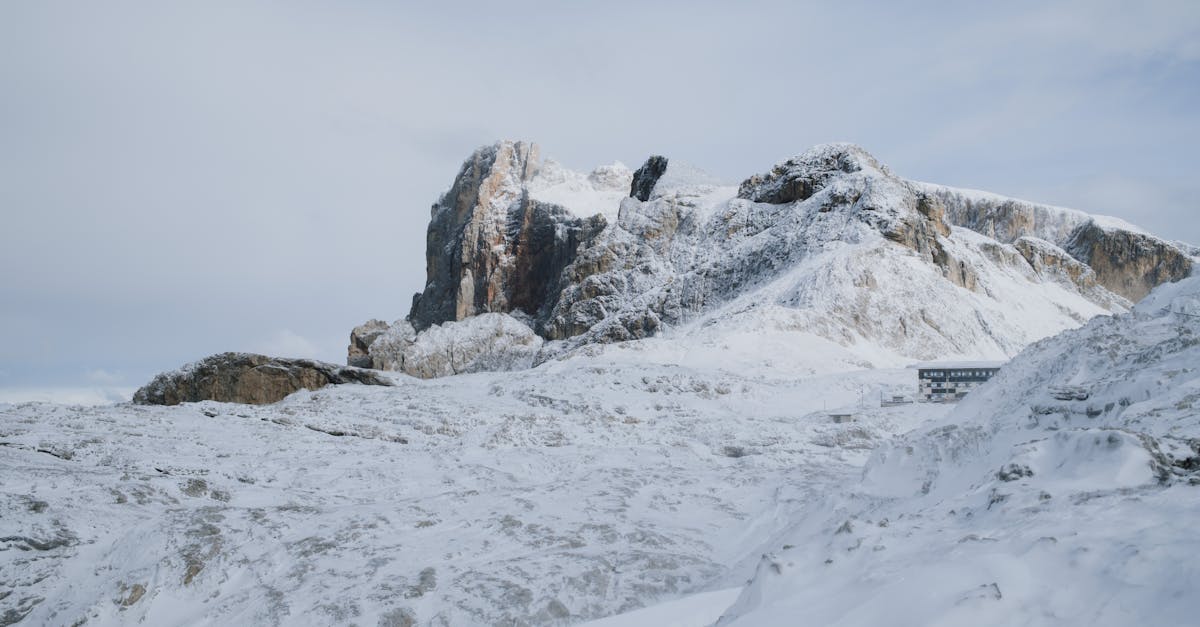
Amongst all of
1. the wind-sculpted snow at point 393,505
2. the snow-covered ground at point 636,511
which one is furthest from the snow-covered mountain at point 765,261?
the snow-covered ground at point 636,511

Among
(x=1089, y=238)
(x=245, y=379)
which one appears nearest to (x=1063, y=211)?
(x=1089, y=238)

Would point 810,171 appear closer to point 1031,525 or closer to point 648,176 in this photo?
point 648,176

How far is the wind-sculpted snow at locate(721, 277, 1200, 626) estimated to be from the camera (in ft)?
13.4

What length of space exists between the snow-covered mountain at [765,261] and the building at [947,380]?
10774mm

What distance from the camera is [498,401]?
24.6 m

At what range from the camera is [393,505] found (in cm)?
1205

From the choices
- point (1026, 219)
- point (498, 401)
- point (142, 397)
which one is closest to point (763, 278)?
point (498, 401)

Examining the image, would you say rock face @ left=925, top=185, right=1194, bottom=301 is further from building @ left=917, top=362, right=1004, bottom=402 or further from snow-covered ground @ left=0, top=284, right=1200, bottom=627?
snow-covered ground @ left=0, top=284, right=1200, bottom=627

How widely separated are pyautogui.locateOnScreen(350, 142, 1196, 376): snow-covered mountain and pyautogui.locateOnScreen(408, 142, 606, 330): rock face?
0.72ft

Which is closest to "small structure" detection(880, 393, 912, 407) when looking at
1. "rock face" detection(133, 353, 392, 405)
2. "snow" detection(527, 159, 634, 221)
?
"rock face" detection(133, 353, 392, 405)

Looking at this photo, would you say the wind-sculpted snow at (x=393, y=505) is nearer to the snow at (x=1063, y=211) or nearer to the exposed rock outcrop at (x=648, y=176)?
the exposed rock outcrop at (x=648, y=176)

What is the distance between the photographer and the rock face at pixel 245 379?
32281 millimetres

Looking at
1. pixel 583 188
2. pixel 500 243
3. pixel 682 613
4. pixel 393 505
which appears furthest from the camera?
pixel 583 188

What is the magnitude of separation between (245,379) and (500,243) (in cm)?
5739
